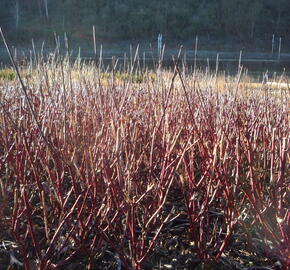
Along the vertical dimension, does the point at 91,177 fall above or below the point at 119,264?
above

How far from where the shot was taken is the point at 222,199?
6.57 feet

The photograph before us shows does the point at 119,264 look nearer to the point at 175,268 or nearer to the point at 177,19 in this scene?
the point at 175,268

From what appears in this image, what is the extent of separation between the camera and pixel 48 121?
187 cm

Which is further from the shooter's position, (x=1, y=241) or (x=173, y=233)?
(x=173, y=233)

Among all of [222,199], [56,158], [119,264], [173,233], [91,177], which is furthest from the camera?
[173,233]

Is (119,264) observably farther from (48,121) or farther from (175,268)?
(48,121)

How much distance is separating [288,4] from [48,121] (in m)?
31.3

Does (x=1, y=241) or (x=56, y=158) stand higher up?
(x=56, y=158)

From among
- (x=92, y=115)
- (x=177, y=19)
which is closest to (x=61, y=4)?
(x=177, y=19)

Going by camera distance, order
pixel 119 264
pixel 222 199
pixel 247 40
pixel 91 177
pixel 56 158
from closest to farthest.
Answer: pixel 56 158 < pixel 91 177 < pixel 119 264 < pixel 222 199 < pixel 247 40

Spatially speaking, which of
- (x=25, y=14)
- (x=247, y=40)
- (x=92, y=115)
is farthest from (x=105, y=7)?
(x=92, y=115)

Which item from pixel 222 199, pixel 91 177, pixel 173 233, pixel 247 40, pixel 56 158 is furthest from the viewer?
pixel 247 40

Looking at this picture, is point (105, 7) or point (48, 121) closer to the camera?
point (48, 121)

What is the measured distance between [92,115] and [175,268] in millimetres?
822
